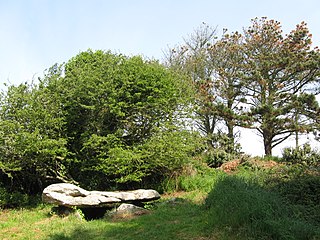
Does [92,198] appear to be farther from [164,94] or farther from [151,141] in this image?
[164,94]

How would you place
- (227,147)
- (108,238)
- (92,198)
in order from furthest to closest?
1. (227,147)
2. (92,198)
3. (108,238)

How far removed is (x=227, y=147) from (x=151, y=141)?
5.67 m

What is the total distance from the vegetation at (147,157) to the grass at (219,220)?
26 millimetres

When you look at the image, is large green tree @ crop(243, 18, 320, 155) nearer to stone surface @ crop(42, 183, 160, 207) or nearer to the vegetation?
the vegetation

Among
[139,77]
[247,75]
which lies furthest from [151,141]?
[247,75]

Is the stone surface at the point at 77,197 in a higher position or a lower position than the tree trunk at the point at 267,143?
lower

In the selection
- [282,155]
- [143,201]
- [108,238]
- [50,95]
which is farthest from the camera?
[282,155]

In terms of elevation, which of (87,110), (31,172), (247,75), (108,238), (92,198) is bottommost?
(108,238)

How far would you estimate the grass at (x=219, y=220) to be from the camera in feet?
17.6

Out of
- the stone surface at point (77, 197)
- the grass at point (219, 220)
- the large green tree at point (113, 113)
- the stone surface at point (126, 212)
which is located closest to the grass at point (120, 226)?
the grass at point (219, 220)

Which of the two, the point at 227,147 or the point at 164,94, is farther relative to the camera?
the point at 227,147

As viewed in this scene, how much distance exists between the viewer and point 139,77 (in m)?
12.7

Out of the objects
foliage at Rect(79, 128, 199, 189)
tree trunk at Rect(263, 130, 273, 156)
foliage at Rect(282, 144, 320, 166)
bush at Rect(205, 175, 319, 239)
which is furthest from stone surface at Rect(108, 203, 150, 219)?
tree trunk at Rect(263, 130, 273, 156)

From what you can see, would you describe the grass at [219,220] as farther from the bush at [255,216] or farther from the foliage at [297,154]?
the foliage at [297,154]
